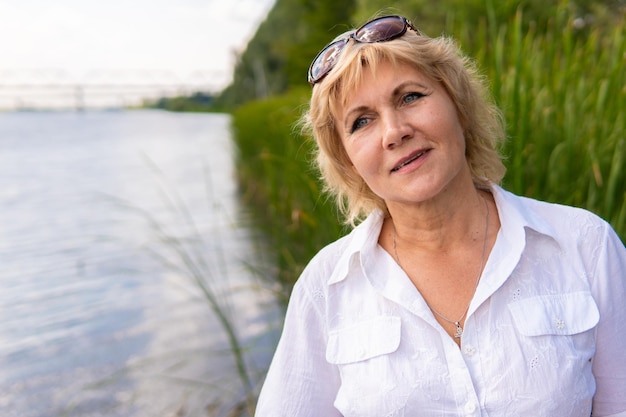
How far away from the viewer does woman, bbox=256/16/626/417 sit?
1.37 m

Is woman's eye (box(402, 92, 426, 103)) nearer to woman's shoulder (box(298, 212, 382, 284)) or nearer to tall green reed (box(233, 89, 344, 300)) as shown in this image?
woman's shoulder (box(298, 212, 382, 284))

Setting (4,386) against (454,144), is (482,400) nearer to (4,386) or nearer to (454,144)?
(454,144)

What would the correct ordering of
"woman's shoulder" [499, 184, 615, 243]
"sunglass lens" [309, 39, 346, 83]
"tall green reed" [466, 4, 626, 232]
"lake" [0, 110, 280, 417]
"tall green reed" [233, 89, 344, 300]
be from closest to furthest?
1. "woman's shoulder" [499, 184, 615, 243]
2. "sunglass lens" [309, 39, 346, 83]
3. "tall green reed" [466, 4, 626, 232]
4. "tall green reed" [233, 89, 344, 300]
5. "lake" [0, 110, 280, 417]

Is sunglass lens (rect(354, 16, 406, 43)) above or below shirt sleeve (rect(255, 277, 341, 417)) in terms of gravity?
above

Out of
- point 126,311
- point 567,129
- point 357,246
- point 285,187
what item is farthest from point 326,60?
point 126,311

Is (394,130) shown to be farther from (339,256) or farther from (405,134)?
(339,256)

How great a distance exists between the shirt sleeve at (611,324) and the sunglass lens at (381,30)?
656 millimetres

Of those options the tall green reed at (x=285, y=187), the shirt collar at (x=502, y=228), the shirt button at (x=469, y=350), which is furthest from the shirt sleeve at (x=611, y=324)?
the tall green reed at (x=285, y=187)

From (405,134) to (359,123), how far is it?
5.5 inches

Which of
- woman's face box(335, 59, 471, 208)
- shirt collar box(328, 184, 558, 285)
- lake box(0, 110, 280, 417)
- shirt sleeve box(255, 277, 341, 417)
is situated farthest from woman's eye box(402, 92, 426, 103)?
lake box(0, 110, 280, 417)

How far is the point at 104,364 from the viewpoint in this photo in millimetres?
4469

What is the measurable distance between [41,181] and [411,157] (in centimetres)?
1518

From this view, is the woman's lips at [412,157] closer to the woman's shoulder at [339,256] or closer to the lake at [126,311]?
the woman's shoulder at [339,256]

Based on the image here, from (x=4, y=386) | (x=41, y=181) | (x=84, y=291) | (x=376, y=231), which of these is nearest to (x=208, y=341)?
(x=4, y=386)
